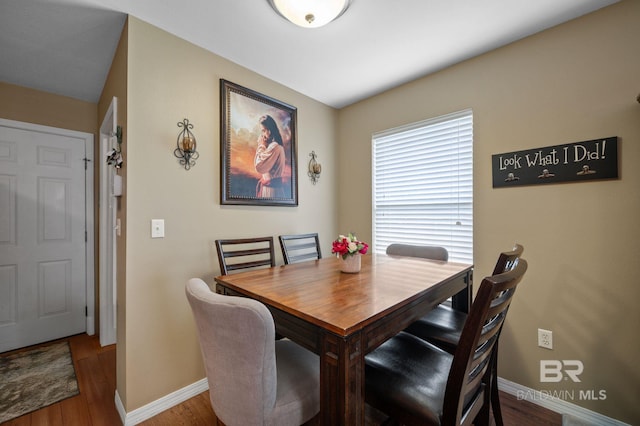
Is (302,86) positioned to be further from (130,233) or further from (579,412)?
(579,412)

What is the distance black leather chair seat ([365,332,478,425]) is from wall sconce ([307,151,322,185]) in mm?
1972

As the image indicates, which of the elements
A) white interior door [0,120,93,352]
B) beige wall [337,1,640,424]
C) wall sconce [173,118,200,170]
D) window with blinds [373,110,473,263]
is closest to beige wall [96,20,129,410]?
wall sconce [173,118,200,170]

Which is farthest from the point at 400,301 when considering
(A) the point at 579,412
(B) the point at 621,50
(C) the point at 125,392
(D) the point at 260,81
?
(D) the point at 260,81

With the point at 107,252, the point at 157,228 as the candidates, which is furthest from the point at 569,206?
the point at 107,252

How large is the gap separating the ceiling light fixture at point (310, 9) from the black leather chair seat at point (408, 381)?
189 cm

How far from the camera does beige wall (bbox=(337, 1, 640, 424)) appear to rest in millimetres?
1587

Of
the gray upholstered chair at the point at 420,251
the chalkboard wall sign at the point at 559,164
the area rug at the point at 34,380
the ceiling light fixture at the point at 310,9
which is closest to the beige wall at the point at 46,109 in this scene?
the area rug at the point at 34,380

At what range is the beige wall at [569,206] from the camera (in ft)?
5.21

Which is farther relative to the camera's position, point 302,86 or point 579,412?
point 302,86

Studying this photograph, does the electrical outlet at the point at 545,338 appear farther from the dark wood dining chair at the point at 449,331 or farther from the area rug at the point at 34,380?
the area rug at the point at 34,380

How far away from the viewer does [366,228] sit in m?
3.01

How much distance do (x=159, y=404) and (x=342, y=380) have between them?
1.62 m

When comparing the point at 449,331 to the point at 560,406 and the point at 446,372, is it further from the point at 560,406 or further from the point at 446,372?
the point at 560,406

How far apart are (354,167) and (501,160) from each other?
149cm
